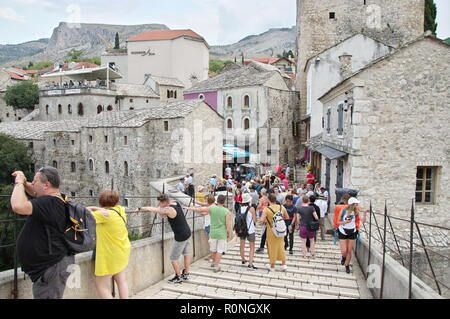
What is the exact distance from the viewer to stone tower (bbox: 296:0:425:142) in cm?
3306

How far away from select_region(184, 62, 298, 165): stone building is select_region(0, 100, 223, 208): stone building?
761cm

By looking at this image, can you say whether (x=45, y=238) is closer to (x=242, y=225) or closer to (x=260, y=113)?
(x=242, y=225)

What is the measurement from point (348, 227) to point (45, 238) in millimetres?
6465

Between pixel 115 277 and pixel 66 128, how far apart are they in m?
31.9

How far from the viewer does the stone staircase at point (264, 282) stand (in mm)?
6906

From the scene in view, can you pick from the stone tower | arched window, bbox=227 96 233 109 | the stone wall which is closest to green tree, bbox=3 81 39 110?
arched window, bbox=227 96 233 109

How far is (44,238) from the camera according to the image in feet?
14.1

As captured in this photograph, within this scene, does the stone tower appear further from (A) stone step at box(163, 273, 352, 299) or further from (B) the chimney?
(A) stone step at box(163, 273, 352, 299)

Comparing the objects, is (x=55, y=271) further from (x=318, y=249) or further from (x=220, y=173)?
(x=220, y=173)

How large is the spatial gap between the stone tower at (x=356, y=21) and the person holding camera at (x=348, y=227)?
91.4 ft

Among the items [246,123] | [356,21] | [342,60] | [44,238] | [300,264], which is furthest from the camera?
[246,123]

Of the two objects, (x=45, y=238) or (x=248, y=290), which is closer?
(x=45, y=238)

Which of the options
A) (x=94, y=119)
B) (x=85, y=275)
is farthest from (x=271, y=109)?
(x=85, y=275)

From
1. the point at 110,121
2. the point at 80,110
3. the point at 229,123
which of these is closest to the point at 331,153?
the point at 110,121
